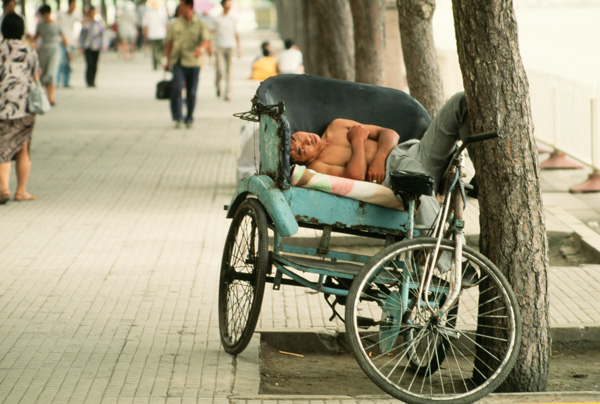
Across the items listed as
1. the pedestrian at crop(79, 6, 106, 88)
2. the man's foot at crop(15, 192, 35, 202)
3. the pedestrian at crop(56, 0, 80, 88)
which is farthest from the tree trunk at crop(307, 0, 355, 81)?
the pedestrian at crop(79, 6, 106, 88)

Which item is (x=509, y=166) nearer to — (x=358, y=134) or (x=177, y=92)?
(x=358, y=134)

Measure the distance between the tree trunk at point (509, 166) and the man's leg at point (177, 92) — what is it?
10803 millimetres

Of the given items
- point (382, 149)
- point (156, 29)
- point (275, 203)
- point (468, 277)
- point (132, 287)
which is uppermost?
point (156, 29)

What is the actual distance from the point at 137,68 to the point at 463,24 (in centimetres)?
2955

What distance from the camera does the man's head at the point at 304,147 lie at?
4758mm

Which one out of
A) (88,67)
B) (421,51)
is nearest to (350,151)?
(421,51)

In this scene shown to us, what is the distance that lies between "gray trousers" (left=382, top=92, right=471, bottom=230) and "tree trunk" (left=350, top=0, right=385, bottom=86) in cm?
667

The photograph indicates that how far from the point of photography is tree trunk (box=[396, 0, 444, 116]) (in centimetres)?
830

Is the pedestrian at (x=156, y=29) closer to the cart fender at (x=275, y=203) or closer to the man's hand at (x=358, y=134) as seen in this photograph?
the man's hand at (x=358, y=134)

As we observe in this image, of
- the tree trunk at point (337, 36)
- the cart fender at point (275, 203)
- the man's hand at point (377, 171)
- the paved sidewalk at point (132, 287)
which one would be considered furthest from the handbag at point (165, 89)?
the man's hand at point (377, 171)

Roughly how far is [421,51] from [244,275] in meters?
4.22

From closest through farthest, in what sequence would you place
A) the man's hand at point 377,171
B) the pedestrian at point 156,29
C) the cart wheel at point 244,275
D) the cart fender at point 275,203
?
the cart fender at point 275,203 < the cart wheel at point 244,275 < the man's hand at point 377,171 < the pedestrian at point 156,29

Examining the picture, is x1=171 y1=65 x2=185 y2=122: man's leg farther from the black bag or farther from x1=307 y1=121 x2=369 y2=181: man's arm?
x1=307 y1=121 x2=369 y2=181: man's arm

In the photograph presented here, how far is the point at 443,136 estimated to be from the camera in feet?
14.4
